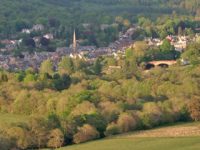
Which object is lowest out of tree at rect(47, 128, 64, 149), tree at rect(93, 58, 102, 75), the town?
the town

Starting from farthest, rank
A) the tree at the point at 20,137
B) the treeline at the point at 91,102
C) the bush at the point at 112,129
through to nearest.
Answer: the bush at the point at 112,129, the treeline at the point at 91,102, the tree at the point at 20,137

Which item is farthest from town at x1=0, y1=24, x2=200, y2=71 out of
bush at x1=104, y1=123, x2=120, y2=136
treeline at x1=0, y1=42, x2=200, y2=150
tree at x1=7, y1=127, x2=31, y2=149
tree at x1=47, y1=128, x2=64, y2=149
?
tree at x1=7, y1=127, x2=31, y2=149

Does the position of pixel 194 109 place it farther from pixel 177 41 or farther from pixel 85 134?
pixel 177 41

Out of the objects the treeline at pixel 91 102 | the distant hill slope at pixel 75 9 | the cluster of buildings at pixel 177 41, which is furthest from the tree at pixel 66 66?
the distant hill slope at pixel 75 9

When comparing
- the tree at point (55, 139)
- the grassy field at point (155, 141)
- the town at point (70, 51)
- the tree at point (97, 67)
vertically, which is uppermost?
the tree at point (55, 139)

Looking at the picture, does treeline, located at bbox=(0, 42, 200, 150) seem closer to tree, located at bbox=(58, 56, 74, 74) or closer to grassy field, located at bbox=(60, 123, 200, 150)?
tree, located at bbox=(58, 56, 74, 74)

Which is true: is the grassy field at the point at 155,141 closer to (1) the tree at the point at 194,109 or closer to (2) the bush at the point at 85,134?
(2) the bush at the point at 85,134

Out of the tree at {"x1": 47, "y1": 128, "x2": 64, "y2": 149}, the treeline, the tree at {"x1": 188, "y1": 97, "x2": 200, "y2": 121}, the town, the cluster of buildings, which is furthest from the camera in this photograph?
the cluster of buildings
